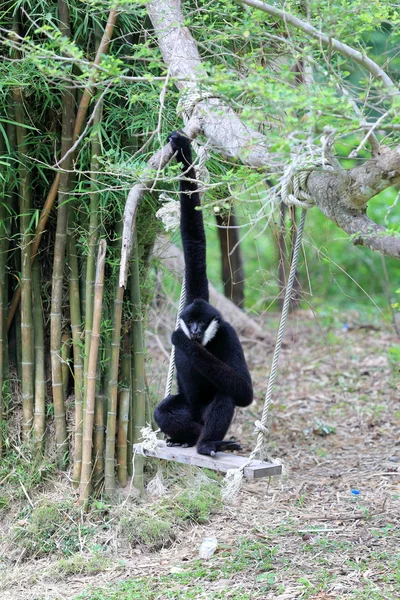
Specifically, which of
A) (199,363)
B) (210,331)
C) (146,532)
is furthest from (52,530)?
(210,331)

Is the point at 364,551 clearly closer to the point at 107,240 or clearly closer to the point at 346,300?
the point at 107,240

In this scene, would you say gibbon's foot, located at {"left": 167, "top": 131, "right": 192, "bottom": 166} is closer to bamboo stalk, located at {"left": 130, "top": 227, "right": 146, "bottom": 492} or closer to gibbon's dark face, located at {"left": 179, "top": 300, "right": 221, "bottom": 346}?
gibbon's dark face, located at {"left": 179, "top": 300, "right": 221, "bottom": 346}

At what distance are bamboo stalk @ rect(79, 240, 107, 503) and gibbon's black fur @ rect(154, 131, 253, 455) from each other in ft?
1.83

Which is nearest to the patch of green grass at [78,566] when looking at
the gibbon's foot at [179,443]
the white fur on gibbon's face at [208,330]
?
the gibbon's foot at [179,443]

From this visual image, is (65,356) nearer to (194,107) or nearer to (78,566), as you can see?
(78,566)

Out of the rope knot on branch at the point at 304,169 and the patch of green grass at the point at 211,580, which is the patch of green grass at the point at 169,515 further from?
the rope knot on branch at the point at 304,169

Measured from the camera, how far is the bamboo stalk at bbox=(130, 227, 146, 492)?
17.2 ft

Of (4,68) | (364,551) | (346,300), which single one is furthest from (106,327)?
(346,300)

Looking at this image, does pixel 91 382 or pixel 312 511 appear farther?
pixel 312 511

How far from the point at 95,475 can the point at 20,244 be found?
1.70 meters

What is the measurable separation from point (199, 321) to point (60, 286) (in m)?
1.26

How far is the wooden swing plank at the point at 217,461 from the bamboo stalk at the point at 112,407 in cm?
66

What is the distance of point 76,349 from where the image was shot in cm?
514

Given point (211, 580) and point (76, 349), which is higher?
point (76, 349)
